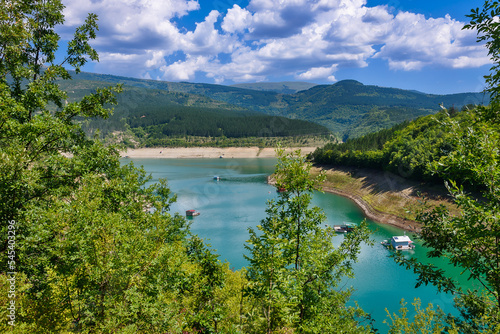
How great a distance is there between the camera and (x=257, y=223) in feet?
169

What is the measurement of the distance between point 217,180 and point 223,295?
81224 mm

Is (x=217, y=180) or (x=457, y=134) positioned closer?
(x=457, y=134)

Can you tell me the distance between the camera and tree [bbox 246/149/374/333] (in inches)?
253

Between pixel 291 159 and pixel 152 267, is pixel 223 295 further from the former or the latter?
pixel 291 159

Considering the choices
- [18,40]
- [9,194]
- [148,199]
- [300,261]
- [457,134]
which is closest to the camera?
[457,134]

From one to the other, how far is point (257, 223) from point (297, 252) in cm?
4482

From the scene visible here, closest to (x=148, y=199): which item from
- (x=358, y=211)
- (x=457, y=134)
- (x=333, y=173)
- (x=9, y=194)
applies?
(x=9, y=194)

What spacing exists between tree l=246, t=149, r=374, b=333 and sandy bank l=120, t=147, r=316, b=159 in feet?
488

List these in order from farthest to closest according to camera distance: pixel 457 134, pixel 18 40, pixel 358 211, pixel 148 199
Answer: pixel 358 211, pixel 148 199, pixel 18 40, pixel 457 134

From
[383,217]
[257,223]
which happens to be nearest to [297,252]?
[257,223]

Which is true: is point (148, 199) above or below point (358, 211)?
above

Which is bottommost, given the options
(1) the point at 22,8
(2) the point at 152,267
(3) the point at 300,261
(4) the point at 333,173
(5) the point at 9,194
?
(4) the point at 333,173

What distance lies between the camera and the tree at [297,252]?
6.43 metres

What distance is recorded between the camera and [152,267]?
8711 mm
